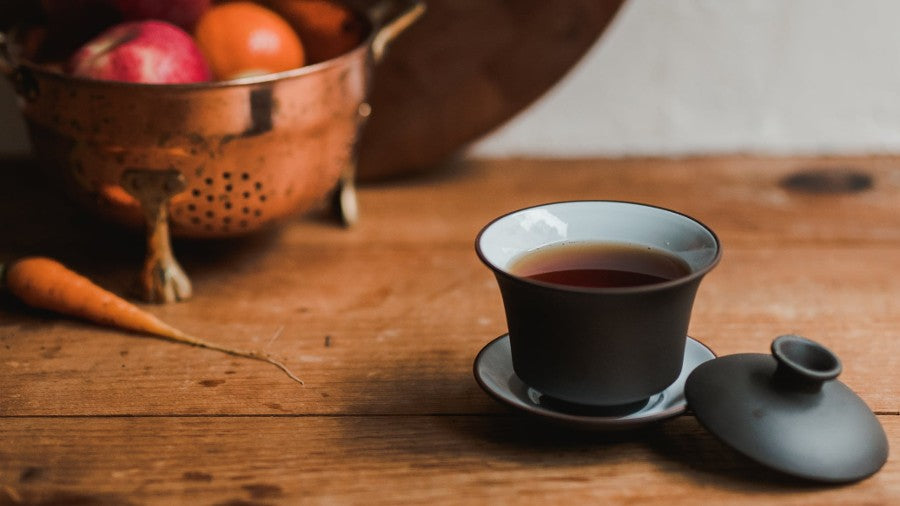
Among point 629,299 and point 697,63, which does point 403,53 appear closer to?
point 697,63

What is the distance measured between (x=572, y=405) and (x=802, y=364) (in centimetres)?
15

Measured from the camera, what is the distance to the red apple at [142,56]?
81cm

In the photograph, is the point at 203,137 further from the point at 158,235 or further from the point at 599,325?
the point at 599,325

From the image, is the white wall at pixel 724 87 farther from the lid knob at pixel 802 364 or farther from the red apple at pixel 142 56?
→ the lid knob at pixel 802 364

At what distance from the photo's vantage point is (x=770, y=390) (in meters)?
0.59

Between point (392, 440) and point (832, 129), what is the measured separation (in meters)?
0.82

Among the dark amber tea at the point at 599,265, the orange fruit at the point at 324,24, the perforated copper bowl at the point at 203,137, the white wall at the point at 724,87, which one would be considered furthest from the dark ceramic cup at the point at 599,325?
the white wall at the point at 724,87

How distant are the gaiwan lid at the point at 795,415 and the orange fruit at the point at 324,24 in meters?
0.55

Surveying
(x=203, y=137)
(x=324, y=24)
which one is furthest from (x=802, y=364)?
(x=324, y=24)

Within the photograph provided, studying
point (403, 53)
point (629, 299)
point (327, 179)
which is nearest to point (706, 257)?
point (629, 299)

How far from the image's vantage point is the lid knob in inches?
22.7

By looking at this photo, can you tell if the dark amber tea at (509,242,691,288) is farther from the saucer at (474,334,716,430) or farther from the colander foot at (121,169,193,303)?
the colander foot at (121,169,193,303)

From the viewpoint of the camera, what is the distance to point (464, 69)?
3.65 ft

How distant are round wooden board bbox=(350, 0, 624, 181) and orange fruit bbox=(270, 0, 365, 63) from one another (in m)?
0.11
